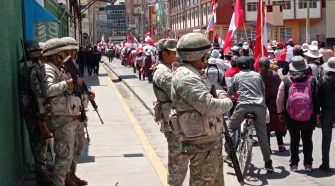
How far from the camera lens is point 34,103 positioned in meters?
6.43

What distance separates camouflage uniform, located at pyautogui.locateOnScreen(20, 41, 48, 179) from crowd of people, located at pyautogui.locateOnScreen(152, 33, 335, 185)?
4.70 feet

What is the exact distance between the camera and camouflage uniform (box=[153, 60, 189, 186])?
18.4 ft

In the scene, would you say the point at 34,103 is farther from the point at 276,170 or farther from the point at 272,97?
the point at 272,97

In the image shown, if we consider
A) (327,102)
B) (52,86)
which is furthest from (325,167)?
(52,86)

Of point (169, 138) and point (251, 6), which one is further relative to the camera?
point (251, 6)

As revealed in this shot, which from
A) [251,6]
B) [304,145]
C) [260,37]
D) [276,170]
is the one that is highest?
[251,6]

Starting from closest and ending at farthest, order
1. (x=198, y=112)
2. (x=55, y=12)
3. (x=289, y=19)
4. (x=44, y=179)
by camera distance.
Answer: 1. (x=198, y=112)
2. (x=44, y=179)
3. (x=55, y=12)
4. (x=289, y=19)

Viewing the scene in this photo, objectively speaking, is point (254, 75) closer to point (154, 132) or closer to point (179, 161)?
point (179, 161)

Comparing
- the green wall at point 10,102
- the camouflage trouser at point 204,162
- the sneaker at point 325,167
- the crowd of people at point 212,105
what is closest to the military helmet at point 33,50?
the green wall at point 10,102

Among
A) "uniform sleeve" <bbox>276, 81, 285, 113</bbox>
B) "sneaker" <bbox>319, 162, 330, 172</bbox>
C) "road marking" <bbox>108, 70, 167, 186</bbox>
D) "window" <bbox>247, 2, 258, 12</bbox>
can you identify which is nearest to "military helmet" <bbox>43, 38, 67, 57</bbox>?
"road marking" <bbox>108, 70, 167, 186</bbox>

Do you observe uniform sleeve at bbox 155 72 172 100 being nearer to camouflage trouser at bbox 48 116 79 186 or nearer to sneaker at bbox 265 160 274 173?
camouflage trouser at bbox 48 116 79 186

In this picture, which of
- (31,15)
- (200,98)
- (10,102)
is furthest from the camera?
(31,15)

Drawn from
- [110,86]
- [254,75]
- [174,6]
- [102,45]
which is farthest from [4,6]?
[174,6]

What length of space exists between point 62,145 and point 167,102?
4.07ft
